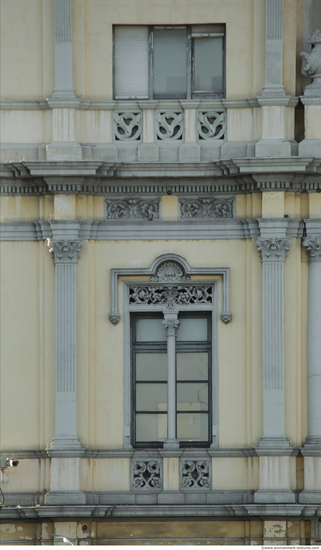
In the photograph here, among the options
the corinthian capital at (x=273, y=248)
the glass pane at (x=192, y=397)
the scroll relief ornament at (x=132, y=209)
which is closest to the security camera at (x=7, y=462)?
the glass pane at (x=192, y=397)

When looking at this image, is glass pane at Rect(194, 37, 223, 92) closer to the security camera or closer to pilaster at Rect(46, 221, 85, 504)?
pilaster at Rect(46, 221, 85, 504)

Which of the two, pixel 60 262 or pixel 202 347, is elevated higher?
pixel 60 262

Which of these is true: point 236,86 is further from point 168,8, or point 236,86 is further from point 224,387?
point 224,387

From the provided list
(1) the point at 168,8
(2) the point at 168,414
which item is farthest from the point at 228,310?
(1) the point at 168,8

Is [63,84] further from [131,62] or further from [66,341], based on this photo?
[66,341]

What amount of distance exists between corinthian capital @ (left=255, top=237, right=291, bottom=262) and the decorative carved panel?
1.71 metres

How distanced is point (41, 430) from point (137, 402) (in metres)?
1.54

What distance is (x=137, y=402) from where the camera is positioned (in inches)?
681

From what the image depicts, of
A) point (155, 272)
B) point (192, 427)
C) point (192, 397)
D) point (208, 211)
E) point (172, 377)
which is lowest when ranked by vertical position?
point (192, 427)

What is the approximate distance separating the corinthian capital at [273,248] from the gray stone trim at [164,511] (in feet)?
12.1

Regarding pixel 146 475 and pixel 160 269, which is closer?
pixel 146 475

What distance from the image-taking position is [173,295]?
17.2 m

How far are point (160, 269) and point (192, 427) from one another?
8.19ft

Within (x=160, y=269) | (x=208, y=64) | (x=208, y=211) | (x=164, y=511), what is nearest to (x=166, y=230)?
(x=160, y=269)
